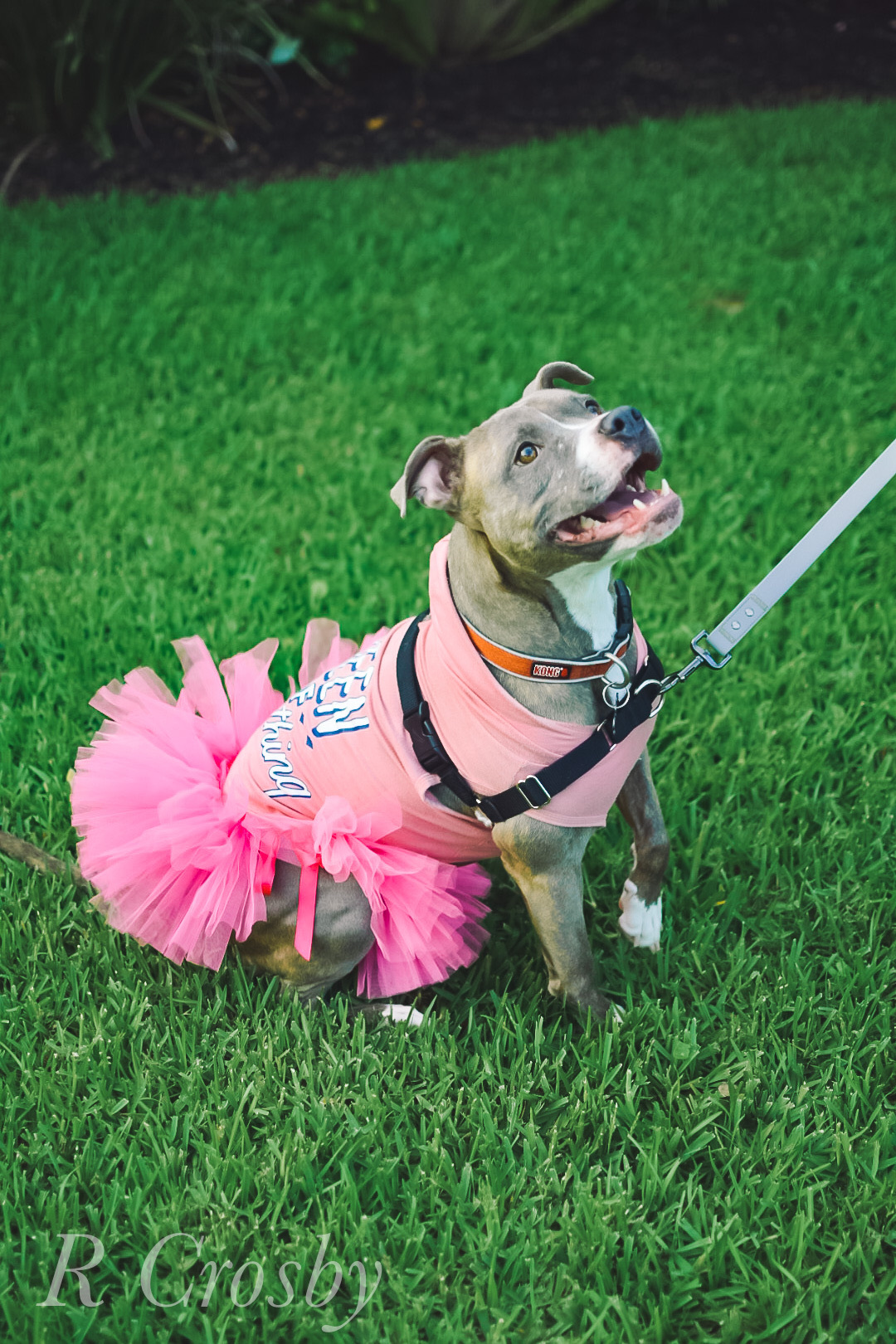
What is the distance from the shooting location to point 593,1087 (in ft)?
7.66

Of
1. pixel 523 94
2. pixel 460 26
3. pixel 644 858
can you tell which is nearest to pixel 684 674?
pixel 644 858

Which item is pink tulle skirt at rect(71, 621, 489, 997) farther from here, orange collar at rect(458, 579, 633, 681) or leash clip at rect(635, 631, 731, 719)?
leash clip at rect(635, 631, 731, 719)

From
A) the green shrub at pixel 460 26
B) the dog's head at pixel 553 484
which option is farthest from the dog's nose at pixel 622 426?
the green shrub at pixel 460 26

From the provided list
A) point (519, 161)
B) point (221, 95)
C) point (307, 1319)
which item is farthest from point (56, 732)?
point (221, 95)

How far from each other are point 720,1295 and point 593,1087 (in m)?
0.48

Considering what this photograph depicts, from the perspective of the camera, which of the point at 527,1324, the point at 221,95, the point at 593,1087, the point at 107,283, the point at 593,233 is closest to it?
the point at 527,1324

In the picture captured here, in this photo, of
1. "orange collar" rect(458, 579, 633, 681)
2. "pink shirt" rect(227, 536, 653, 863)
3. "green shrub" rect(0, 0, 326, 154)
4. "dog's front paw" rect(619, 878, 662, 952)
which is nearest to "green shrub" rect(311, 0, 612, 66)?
"green shrub" rect(0, 0, 326, 154)

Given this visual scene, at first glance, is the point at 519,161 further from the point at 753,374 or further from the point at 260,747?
the point at 260,747

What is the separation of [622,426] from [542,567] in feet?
1.05

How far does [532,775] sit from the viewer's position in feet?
7.27

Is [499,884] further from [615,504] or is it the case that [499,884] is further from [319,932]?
[615,504]

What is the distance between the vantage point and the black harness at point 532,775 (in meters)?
2.22

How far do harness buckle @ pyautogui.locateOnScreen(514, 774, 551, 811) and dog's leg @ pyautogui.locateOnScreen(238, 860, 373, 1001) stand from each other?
485 mm

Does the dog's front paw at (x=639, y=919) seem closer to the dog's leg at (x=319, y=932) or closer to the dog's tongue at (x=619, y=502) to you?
the dog's leg at (x=319, y=932)
